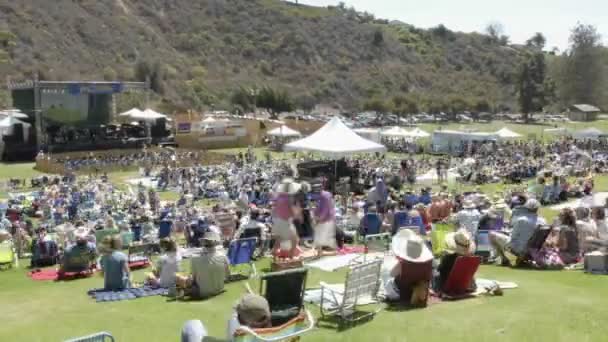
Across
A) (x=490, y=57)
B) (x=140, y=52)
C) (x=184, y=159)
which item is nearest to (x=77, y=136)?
(x=184, y=159)

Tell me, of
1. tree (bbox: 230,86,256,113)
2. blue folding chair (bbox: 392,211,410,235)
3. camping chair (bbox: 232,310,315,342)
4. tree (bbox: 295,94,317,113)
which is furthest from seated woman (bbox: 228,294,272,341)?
tree (bbox: 295,94,317,113)

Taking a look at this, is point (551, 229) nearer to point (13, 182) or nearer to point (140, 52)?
point (13, 182)

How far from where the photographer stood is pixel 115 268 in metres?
8.52

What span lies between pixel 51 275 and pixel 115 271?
8.43 feet

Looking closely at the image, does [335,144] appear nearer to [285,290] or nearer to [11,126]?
[285,290]

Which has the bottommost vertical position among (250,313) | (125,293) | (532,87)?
(125,293)

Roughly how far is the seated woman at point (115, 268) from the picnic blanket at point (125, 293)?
0.36ft

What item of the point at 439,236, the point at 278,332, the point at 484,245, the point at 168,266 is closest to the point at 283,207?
the point at 168,266

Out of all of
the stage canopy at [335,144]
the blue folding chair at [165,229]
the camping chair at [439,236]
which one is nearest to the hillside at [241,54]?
the stage canopy at [335,144]

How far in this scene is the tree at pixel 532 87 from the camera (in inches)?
2982

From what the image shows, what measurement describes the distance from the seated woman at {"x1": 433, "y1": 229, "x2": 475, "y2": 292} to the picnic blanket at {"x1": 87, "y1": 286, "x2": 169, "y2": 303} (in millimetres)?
3489

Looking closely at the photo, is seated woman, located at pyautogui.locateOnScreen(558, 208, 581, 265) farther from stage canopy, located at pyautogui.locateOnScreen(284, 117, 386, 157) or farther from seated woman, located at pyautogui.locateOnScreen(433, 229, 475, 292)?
stage canopy, located at pyautogui.locateOnScreen(284, 117, 386, 157)

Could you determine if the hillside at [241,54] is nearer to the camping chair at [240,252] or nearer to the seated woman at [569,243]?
the camping chair at [240,252]

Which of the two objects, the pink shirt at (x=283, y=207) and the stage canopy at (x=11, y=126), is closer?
the pink shirt at (x=283, y=207)
